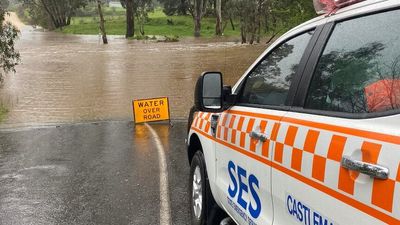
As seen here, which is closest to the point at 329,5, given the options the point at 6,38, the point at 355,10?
the point at 355,10

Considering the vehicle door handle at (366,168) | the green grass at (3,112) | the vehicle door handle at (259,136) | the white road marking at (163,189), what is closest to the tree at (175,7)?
the green grass at (3,112)

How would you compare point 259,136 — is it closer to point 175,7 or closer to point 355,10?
point 355,10

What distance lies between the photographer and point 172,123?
10.9 m

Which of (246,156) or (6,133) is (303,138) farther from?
(6,133)

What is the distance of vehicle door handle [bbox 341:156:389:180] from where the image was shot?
65.9 inches

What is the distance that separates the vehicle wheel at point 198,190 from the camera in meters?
3.94

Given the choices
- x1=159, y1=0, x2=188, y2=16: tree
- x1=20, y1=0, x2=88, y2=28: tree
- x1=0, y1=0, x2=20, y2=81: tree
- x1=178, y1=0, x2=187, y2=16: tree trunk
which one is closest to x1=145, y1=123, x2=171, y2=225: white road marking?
x1=0, y1=0, x2=20, y2=81: tree

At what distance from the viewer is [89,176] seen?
21.3 feet

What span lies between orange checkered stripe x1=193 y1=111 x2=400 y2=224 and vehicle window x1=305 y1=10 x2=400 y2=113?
155mm

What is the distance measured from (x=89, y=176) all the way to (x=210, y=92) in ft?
11.7

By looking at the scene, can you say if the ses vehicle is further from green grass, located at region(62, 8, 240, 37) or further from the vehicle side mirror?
green grass, located at region(62, 8, 240, 37)

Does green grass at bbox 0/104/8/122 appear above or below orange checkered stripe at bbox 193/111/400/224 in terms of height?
below

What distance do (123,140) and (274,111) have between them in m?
6.63

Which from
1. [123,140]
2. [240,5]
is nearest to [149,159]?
[123,140]
